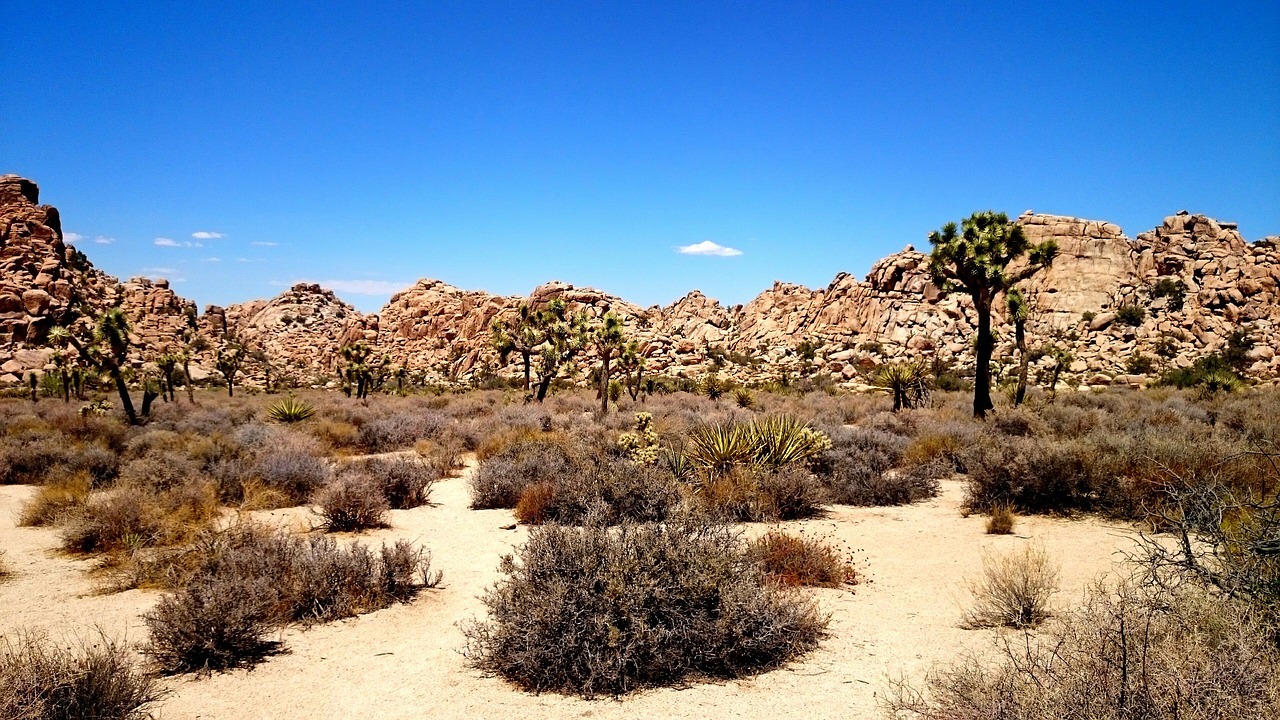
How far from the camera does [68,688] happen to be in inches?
162

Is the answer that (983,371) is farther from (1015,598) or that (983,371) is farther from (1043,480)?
(1015,598)

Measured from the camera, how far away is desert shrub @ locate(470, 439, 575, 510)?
12.1m

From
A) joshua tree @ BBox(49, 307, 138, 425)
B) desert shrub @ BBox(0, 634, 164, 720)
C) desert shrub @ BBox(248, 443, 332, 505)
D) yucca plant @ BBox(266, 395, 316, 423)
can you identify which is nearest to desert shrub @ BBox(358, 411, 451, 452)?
yucca plant @ BBox(266, 395, 316, 423)

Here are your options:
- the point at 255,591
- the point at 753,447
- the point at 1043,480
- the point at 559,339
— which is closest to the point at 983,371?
the point at 1043,480

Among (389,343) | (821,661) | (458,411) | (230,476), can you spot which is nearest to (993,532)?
(821,661)

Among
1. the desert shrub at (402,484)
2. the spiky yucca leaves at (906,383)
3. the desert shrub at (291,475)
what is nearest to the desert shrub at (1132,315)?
the spiky yucca leaves at (906,383)

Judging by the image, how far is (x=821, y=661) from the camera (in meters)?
5.58

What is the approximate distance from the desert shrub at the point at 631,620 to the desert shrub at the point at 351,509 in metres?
5.12

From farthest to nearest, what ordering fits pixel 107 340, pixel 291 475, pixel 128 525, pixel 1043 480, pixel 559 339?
pixel 559 339
pixel 107 340
pixel 291 475
pixel 1043 480
pixel 128 525

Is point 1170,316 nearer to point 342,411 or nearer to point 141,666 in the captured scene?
point 342,411

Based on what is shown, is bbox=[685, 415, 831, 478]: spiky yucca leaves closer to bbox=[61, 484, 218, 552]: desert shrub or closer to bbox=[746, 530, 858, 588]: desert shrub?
bbox=[746, 530, 858, 588]: desert shrub

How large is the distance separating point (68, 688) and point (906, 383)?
25718 mm

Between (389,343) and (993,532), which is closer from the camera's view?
(993,532)

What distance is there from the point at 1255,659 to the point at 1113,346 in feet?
206
